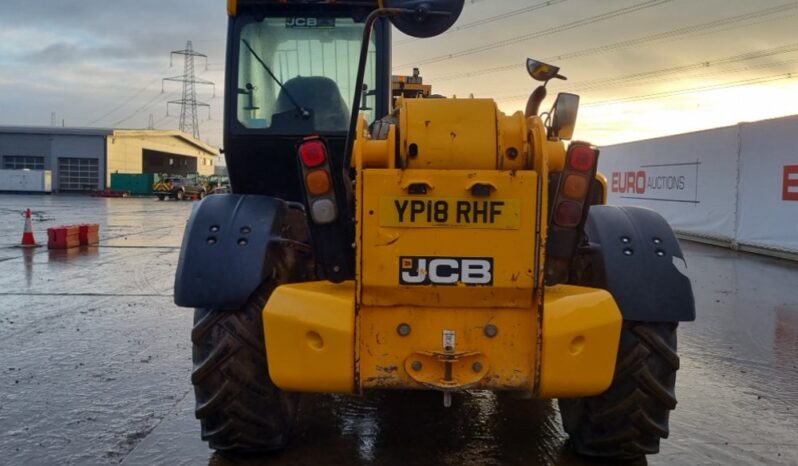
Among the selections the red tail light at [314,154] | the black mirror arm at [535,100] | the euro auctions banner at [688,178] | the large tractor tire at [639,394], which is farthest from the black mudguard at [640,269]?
the euro auctions banner at [688,178]

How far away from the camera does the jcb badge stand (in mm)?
3064

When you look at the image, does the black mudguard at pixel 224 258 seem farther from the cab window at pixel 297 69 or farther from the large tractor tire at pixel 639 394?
the large tractor tire at pixel 639 394

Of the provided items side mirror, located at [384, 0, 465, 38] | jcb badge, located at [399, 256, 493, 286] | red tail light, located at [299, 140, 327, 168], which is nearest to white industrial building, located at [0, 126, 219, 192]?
red tail light, located at [299, 140, 327, 168]

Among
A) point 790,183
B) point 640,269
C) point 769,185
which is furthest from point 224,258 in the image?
point 769,185

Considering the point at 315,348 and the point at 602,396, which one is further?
the point at 602,396

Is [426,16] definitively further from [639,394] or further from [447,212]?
[639,394]

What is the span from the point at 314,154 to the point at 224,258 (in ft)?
2.43

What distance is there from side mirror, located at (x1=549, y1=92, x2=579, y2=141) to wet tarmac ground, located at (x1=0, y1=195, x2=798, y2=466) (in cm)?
178

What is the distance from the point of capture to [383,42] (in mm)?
4547

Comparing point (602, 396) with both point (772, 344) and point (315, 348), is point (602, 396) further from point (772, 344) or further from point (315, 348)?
point (772, 344)

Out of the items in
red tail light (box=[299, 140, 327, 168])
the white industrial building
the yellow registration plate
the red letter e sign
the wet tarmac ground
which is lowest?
the wet tarmac ground

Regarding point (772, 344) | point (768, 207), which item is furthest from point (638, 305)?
point (768, 207)

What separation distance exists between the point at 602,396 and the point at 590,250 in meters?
0.75

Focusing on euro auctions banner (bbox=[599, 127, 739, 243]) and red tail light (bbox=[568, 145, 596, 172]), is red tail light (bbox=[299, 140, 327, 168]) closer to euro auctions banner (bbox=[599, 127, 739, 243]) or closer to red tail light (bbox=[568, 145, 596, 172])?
red tail light (bbox=[568, 145, 596, 172])
